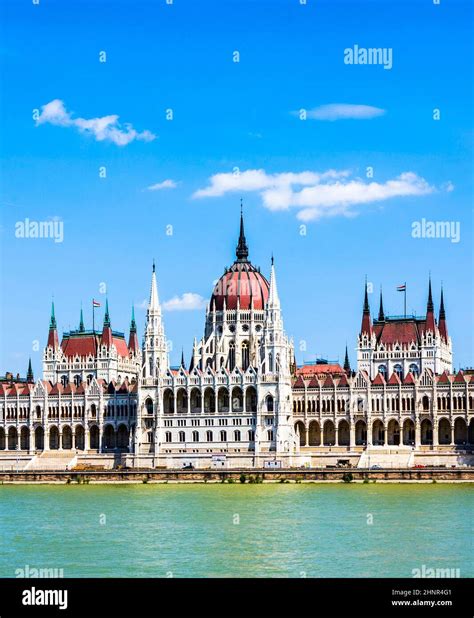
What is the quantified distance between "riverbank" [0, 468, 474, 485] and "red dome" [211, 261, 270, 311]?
2926 cm

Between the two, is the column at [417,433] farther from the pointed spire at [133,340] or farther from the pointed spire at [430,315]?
the pointed spire at [133,340]

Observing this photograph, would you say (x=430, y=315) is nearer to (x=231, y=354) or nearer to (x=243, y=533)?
(x=231, y=354)

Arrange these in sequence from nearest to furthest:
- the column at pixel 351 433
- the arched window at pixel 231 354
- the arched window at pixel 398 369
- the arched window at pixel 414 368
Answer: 1. the column at pixel 351 433
2. the arched window at pixel 414 368
3. the arched window at pixel 398 369
4. the arched window at pixel 231 354

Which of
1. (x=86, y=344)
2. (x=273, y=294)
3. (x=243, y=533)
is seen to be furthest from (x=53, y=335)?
(x=243, y=533)

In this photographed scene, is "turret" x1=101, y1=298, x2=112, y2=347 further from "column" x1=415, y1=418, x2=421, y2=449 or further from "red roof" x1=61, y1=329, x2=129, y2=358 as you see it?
"column" x1=415, y1=418, x2=421, y2=449

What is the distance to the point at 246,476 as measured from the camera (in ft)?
356

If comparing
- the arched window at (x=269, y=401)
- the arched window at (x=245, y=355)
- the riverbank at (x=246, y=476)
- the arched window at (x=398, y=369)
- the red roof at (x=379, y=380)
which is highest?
the arched window at (x=245, y=355)

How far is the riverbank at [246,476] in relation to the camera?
102562mm

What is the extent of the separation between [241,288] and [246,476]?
115 feet
